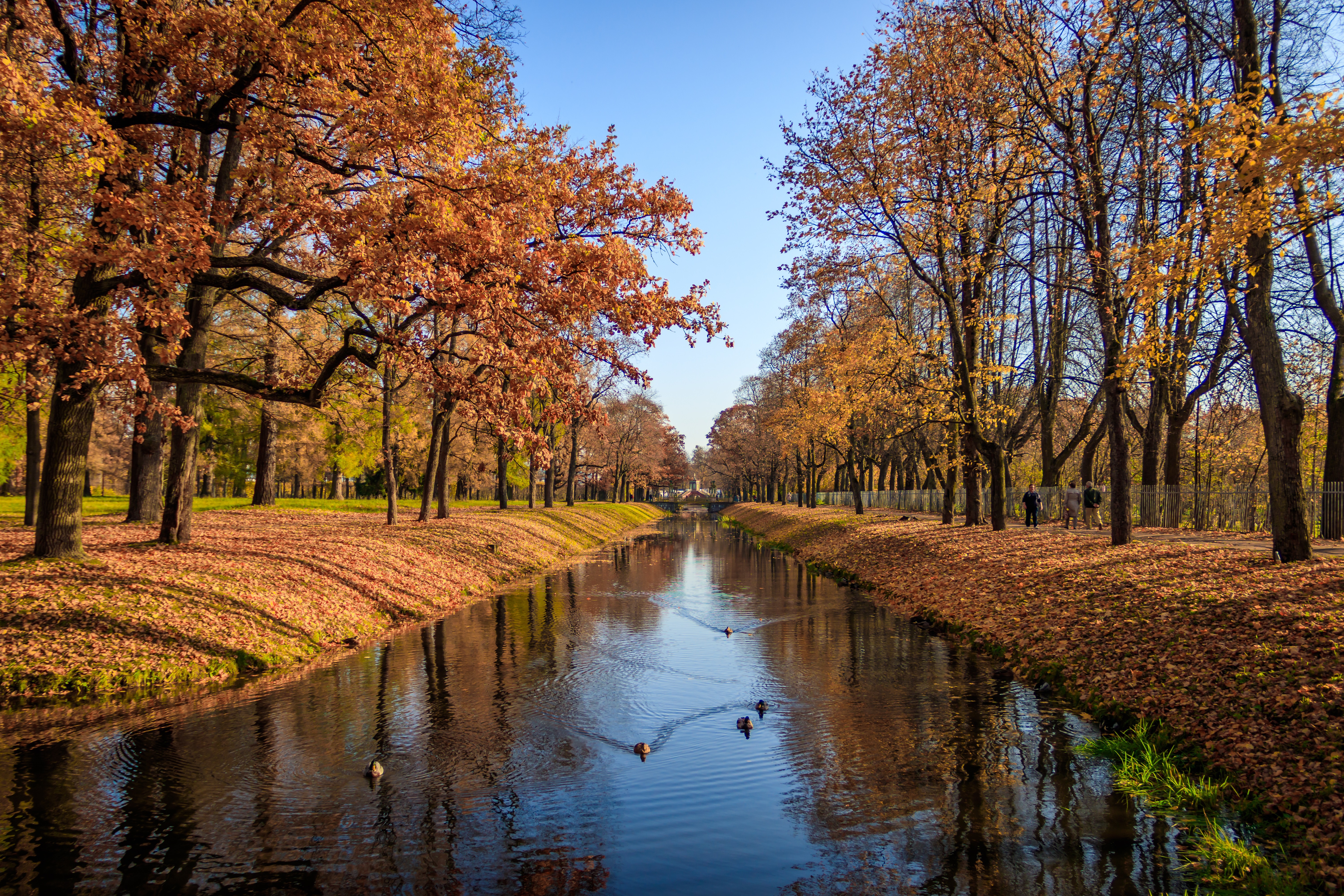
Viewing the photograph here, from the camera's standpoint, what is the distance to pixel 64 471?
12.6 meters

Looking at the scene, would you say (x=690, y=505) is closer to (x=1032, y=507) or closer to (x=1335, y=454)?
(x=1032, y=507)

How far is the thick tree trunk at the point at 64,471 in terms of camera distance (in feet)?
40.6

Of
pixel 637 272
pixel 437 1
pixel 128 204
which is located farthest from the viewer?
pixel 637 272

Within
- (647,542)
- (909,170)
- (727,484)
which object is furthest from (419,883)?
(727,484)

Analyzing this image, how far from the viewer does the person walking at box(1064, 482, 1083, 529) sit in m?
28.8

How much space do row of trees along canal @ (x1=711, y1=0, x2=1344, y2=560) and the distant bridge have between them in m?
75.5

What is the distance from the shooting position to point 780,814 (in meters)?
6.96

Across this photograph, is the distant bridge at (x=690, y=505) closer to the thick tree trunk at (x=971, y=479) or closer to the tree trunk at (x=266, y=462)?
the tree trunk at (x=266, y=462)

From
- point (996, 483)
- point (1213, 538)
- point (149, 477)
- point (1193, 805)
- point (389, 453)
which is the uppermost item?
point (389, 453)

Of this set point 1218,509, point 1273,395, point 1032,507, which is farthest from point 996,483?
point 1273,395

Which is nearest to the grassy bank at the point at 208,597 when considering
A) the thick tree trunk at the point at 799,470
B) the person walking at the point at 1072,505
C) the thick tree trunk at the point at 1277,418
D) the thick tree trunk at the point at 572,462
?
the thick tree trunk at the point at 1277,418

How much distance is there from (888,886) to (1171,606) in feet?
26.2

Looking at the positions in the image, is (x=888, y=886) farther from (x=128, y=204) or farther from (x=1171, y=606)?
(x=128, y=204)

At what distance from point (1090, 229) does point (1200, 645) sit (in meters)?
14.3
